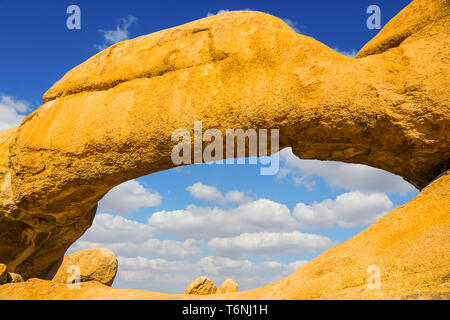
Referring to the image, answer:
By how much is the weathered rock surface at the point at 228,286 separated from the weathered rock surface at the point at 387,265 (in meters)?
3.83

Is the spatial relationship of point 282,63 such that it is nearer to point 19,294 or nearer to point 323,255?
point 323,255

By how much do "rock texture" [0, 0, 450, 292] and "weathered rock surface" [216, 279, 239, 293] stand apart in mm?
3853

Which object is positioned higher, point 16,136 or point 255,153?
point 16,136

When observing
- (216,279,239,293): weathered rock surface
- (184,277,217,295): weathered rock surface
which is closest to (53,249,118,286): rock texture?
(216,279,239,293): weathered rock surface

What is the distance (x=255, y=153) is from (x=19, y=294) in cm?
440

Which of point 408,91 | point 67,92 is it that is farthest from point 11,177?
point 408,91

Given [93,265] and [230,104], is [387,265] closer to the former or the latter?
[230,104]

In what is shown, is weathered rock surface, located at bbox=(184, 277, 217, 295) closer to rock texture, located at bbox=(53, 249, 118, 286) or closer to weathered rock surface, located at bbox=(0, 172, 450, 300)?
weathered rock surface, located at bbox=(0, 172, 450, 300)

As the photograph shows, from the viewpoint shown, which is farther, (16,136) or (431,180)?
(16,136)

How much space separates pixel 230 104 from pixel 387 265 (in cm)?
320

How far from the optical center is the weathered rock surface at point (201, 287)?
809 centimetres

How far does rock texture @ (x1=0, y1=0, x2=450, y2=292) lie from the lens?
555 cm

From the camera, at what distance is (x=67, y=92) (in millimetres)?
7438
